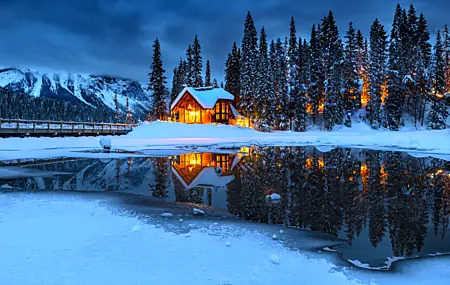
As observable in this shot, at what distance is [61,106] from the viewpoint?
13512 centimetres

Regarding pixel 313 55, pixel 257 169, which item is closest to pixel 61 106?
pixel 313 55

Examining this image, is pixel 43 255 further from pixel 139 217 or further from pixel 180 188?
pixel 180 188

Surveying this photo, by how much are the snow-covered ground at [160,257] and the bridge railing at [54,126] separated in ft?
100

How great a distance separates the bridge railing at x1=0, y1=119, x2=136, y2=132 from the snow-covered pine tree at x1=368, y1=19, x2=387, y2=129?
131 ft

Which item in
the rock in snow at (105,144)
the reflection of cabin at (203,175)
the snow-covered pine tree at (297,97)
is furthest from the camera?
the snow-covered pine tree at (297,97)

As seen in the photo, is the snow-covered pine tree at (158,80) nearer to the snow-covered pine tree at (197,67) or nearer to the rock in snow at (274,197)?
the snow-covered pine tree at (197,67)

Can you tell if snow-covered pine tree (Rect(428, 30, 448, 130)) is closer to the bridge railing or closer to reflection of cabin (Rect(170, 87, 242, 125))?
reflection of cabin (Rect(170, 87, 242, 125))

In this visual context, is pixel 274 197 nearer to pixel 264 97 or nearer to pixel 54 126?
pixel 54 126

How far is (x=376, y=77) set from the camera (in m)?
52.0

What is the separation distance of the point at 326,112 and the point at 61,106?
11976 centimetres

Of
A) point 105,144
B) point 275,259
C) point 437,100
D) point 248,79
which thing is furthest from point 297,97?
point 275,259

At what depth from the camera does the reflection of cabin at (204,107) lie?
177ft

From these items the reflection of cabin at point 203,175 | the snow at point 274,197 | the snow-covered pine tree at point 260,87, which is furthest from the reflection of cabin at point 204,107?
the snow at point 274,197

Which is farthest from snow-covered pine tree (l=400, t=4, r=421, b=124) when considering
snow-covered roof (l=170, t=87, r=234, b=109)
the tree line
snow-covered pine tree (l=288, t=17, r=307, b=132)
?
snow-covered roof (l=170, t=87, r=234, b=109)
